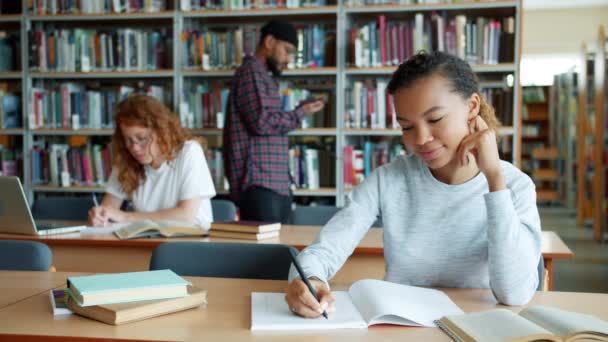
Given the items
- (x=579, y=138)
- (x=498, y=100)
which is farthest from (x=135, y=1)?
(x=579, y=138)

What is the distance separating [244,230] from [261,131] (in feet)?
3.69

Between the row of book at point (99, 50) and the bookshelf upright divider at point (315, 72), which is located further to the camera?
the row of book at point (99, 50)

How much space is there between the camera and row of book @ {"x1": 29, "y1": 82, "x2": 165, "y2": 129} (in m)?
4.53

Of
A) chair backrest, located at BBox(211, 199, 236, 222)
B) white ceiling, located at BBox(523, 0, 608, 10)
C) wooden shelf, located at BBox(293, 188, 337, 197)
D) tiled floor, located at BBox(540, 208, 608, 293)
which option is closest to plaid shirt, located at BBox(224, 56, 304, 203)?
chair backrest, located at BBox(211, 199, 236, 222)

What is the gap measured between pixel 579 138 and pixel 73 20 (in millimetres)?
5731

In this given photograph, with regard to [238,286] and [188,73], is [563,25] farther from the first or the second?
[238,286]

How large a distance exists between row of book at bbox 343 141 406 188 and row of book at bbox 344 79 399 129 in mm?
155

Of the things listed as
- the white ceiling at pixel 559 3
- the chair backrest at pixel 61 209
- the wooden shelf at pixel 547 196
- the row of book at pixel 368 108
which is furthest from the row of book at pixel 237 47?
the wooden shelf at pixel 547 196

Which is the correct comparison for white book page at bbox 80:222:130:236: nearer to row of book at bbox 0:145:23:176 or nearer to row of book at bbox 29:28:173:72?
row of book at bbox 29:28:173:72

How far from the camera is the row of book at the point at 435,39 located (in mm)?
4055

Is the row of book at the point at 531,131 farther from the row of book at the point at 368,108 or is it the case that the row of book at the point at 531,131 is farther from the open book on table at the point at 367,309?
the open book on table at the point at 367,309

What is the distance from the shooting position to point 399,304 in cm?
130

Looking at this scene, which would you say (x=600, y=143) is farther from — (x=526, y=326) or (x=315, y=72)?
(x=526, y=326)

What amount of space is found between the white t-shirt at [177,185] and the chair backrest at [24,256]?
0.92 meters
